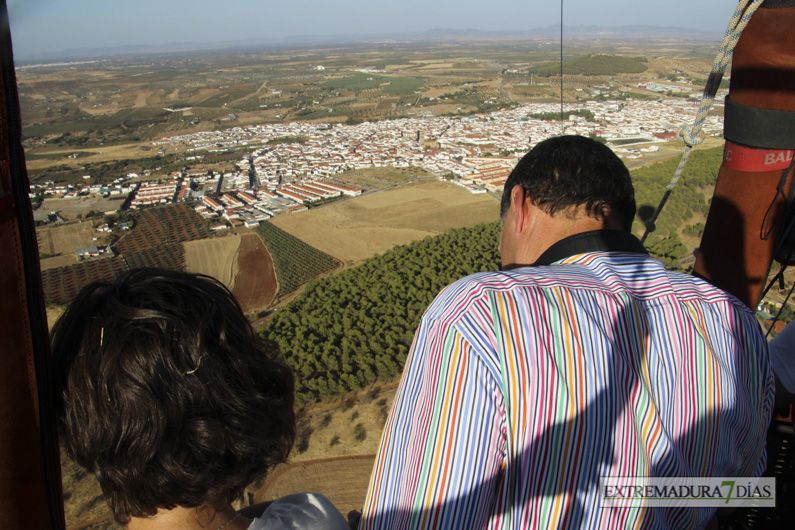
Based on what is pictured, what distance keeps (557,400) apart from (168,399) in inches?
22.7

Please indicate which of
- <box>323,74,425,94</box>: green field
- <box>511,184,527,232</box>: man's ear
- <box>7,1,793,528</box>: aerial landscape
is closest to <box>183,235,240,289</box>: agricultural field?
<box>7,1,793,528</box>: aerial landscape

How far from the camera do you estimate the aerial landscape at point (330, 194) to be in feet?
23.9

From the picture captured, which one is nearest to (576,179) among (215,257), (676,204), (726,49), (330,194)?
(726,49)

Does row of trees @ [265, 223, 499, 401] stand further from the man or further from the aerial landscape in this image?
the man

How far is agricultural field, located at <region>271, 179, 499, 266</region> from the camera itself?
1559cm

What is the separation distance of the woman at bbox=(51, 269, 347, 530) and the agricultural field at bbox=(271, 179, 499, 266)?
13175 millimetres

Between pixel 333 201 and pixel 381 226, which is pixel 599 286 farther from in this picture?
Result: pixel 333 201

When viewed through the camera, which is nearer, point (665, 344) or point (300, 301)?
point (665, 344)

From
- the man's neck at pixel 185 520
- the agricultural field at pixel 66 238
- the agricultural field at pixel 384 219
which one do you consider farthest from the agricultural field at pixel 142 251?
the man's neck at pixel 185 520

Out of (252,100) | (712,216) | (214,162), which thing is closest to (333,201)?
(214,162)

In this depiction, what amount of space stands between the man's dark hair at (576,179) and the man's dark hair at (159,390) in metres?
0.72

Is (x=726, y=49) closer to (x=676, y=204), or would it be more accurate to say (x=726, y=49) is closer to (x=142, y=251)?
(x=676, y=204)

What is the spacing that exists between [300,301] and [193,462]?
9.33 m

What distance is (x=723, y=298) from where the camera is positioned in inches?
34.0
